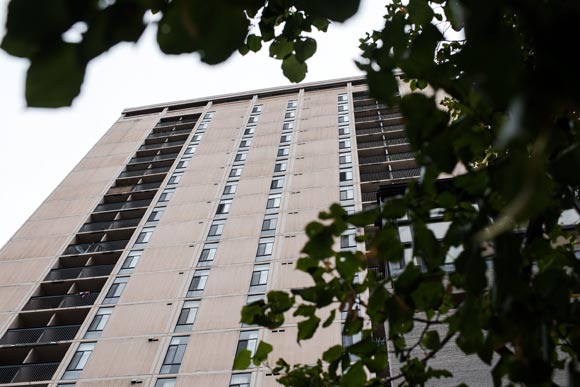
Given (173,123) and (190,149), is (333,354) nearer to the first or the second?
(190,149)

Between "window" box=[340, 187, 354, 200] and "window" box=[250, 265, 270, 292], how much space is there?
649 centimetres

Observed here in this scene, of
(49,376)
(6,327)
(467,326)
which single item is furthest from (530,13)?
(6,327)

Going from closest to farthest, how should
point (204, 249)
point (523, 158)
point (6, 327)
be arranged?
point (523, 158)
point (6, 327)
point (204, 249)

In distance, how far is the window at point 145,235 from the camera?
24750 mm

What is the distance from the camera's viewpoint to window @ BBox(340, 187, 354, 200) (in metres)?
24.9

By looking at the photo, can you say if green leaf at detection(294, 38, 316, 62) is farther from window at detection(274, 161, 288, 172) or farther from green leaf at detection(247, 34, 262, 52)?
window at detection(274, 161, 288, 172)

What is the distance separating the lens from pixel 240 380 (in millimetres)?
16344

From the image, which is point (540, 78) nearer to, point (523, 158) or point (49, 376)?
point (523, 158)

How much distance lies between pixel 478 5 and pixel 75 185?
33.7 meters

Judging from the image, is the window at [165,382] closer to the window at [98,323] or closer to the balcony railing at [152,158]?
the window at [98,323]

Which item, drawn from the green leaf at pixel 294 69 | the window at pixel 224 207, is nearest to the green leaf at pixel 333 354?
the green leaf at pixel 294 69

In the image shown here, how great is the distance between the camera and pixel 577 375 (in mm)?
1186

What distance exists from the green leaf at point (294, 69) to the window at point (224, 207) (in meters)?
23.7

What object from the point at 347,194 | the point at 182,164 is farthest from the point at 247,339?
the point at 182,164
